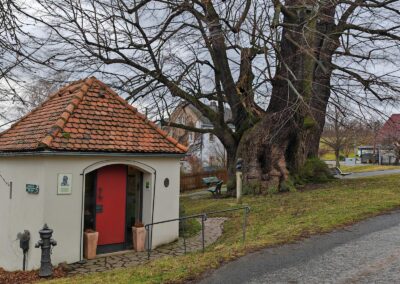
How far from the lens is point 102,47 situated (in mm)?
16297

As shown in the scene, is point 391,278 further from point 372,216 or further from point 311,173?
point 311,173

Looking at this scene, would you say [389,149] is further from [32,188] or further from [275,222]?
[32,188]

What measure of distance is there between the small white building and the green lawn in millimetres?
2192

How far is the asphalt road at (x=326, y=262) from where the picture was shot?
5.92 meters

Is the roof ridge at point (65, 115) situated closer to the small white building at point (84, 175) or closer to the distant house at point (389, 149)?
the small white building at point (84, 175)

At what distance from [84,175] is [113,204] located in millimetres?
1190

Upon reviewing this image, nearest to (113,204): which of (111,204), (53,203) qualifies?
(111,204)

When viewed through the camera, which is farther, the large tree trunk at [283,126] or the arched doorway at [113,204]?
the large tree trunk at [283,126]

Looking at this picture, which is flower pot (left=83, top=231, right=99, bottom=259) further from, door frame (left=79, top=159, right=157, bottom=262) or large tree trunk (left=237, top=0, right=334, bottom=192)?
large tree trunk (left=237, top=0, right=334, bottom=192)

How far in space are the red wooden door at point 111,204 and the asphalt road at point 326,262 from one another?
4.57 meters

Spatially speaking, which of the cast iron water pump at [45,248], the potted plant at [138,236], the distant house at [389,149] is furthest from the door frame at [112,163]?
the distant house at [389,149]

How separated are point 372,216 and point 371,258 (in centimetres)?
380

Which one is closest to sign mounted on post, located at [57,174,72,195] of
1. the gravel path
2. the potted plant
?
the gravel path

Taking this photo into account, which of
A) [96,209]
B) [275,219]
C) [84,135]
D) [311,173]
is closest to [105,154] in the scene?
[84,135]
